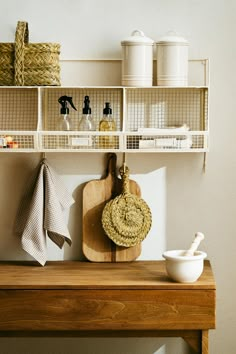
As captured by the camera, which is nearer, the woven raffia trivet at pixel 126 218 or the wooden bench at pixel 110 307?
the wooden bench at pixel 110 307

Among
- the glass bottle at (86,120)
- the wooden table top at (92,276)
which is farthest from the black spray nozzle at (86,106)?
the wooden table top at (92,276)

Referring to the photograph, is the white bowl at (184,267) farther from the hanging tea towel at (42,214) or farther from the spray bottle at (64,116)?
the spray bottle at (64,116)

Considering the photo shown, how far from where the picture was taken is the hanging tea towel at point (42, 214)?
3471 mm

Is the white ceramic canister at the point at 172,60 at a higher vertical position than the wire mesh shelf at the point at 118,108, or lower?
higher

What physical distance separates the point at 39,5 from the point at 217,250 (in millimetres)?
1613

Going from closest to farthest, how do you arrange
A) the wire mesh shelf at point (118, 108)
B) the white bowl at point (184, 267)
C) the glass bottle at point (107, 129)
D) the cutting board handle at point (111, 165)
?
the white bowl at point (184, 267) < the glass bottle at point (107, 129) < the wire mesh shelf at point (118, 108) < the cutting board handle at point (111, 165)

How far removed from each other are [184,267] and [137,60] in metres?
1.03

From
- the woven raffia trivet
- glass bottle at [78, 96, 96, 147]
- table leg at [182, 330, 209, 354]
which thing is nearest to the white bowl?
table leg at [182, 330, 209, 354]

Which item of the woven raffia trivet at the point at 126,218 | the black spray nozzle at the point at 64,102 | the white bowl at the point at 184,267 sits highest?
the black spray nozzle at the point at 64,102

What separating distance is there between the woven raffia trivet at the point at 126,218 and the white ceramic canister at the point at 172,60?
1.79 ft

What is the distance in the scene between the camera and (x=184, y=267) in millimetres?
3119

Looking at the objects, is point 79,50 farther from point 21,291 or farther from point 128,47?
point 21,291

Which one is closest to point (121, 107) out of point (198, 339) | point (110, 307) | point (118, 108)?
point (118, 108)

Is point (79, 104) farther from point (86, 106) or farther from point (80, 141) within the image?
point (80, 141)
